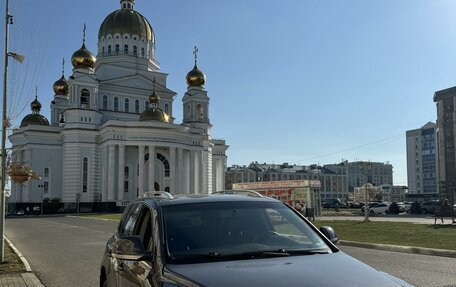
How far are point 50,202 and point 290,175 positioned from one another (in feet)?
338

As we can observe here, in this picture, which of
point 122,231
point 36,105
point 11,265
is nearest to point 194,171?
point 36,105

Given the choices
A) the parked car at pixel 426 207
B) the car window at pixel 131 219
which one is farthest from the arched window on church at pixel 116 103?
the car window at pixel 131 219

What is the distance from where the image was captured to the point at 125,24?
236ft

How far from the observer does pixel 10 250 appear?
Answer: 16.2 metres

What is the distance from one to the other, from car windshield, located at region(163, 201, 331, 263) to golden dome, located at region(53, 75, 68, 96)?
264ft

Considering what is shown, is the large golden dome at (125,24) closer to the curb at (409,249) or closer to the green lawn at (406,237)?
the green lawn at (406,237)

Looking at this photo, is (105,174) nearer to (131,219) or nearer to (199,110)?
(199,110)

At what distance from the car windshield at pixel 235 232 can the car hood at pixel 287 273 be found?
21 centimetres

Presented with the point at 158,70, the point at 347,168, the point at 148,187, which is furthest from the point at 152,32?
the point at 347,168

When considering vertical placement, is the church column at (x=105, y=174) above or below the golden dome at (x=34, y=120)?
below

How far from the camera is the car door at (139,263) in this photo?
4476 millimetres

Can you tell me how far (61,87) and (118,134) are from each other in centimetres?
2330

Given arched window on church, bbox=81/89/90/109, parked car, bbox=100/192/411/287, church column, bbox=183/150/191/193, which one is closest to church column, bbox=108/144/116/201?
arched window on church, bbox=81/89/90/109

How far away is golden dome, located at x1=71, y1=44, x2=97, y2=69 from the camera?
68.0 meters
